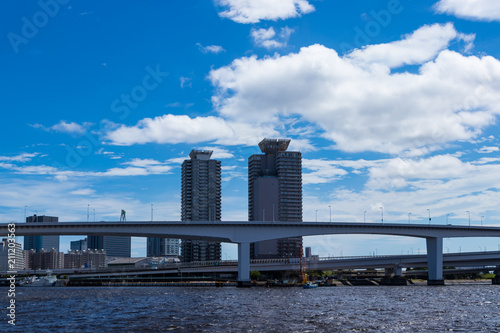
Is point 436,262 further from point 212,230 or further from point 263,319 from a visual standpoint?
point 263,319

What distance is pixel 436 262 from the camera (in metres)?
124

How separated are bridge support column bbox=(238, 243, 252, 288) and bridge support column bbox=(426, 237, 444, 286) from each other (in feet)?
142

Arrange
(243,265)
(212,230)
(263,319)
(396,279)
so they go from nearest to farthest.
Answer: (263,319) < (243,265) < (212,230) < (396,279)

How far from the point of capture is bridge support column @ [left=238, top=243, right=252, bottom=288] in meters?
110

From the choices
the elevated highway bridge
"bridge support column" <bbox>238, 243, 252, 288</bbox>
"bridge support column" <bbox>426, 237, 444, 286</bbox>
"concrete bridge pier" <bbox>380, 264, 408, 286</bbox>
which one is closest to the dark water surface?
the elevated highway bridge

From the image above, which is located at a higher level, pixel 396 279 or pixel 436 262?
pixel 436 262

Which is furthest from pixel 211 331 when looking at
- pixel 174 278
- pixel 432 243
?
pixel 174 278

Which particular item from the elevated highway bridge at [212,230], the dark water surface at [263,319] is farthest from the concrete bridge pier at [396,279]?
the dark water surface at [263,319]

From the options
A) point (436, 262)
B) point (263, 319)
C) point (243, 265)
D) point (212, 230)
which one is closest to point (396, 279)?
point (436, 262)

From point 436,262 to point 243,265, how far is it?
45.0 metres

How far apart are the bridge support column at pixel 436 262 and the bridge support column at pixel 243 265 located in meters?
43.2

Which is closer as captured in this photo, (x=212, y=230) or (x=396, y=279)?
(x=212, y=230)

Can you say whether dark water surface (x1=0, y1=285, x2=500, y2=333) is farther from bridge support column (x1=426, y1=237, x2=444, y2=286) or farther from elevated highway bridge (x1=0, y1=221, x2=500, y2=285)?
bridge support column (x1=426, y1=237, x2=444, y2=286)

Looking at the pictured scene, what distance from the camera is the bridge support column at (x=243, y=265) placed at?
10962 cm
